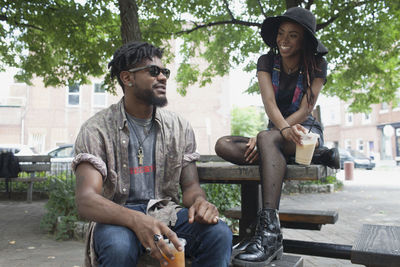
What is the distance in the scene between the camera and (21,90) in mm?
31406

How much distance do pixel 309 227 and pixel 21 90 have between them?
106ft

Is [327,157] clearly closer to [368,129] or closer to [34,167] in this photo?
[34,167]

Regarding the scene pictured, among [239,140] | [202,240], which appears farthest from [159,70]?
[202,240]

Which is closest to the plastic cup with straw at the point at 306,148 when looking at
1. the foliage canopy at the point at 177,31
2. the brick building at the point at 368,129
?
the foliage canopy at the point at 177,31

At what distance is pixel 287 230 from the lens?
20.6ft

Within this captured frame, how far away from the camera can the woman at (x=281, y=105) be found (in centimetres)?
246

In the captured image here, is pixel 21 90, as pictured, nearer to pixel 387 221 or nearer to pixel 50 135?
pixel 50 135

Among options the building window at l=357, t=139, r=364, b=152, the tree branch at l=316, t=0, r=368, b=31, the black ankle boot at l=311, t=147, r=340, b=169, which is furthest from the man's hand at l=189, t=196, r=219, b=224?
the building window at l=357, t=139, r=364, b=152

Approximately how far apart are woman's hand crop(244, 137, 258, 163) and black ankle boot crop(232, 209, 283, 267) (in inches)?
18.2

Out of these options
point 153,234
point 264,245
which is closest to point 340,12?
point 264,245

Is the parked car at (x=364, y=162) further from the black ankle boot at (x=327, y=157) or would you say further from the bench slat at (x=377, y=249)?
the black ankle boot at (x=327, y=157)

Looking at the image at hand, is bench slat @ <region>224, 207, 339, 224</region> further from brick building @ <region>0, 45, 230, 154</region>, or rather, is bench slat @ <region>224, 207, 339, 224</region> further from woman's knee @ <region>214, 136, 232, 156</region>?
brick building @ <region>0, 45, 230, 154</region>

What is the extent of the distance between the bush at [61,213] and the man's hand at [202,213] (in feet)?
13.5

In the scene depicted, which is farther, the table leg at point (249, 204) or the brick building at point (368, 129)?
the brick building at point (368, 129)
